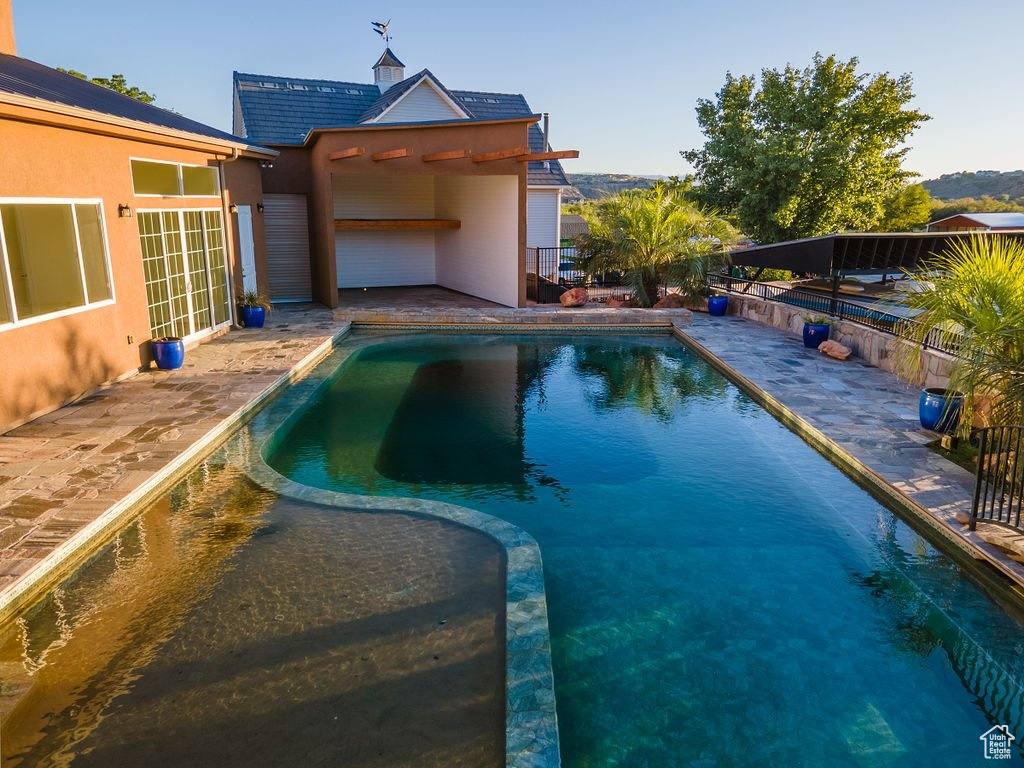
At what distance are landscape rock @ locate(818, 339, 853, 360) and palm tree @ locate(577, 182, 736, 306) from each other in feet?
15.5

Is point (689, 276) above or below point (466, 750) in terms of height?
above

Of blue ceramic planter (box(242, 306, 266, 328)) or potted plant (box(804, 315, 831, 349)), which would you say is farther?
blue ceramic planter (box(242, 306, 266, 328))

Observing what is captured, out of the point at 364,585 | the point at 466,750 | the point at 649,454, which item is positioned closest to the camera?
the point at 466,750

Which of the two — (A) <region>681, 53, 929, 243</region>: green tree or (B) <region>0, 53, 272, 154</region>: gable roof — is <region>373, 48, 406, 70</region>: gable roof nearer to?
(B) <region>0, 53, 272, 154</region>: gable roof

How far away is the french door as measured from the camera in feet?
33.8

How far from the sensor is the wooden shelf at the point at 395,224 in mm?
17766

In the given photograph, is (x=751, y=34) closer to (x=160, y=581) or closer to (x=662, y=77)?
(x=662, y=77)

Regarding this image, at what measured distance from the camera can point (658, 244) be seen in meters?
16.3

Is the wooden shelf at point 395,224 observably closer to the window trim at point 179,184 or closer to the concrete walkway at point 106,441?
the window trim at point 179,184

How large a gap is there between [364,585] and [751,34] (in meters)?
21.4

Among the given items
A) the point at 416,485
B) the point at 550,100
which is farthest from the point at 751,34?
the point at 416,485

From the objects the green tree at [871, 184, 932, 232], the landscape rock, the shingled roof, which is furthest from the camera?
the green tree at [871, 184, 932, 232]

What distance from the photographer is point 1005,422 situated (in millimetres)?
5559

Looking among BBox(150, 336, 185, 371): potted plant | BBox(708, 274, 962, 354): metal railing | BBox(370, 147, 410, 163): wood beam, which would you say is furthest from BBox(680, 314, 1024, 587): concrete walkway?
BBox(150, 336, 185, 371): potted plant
